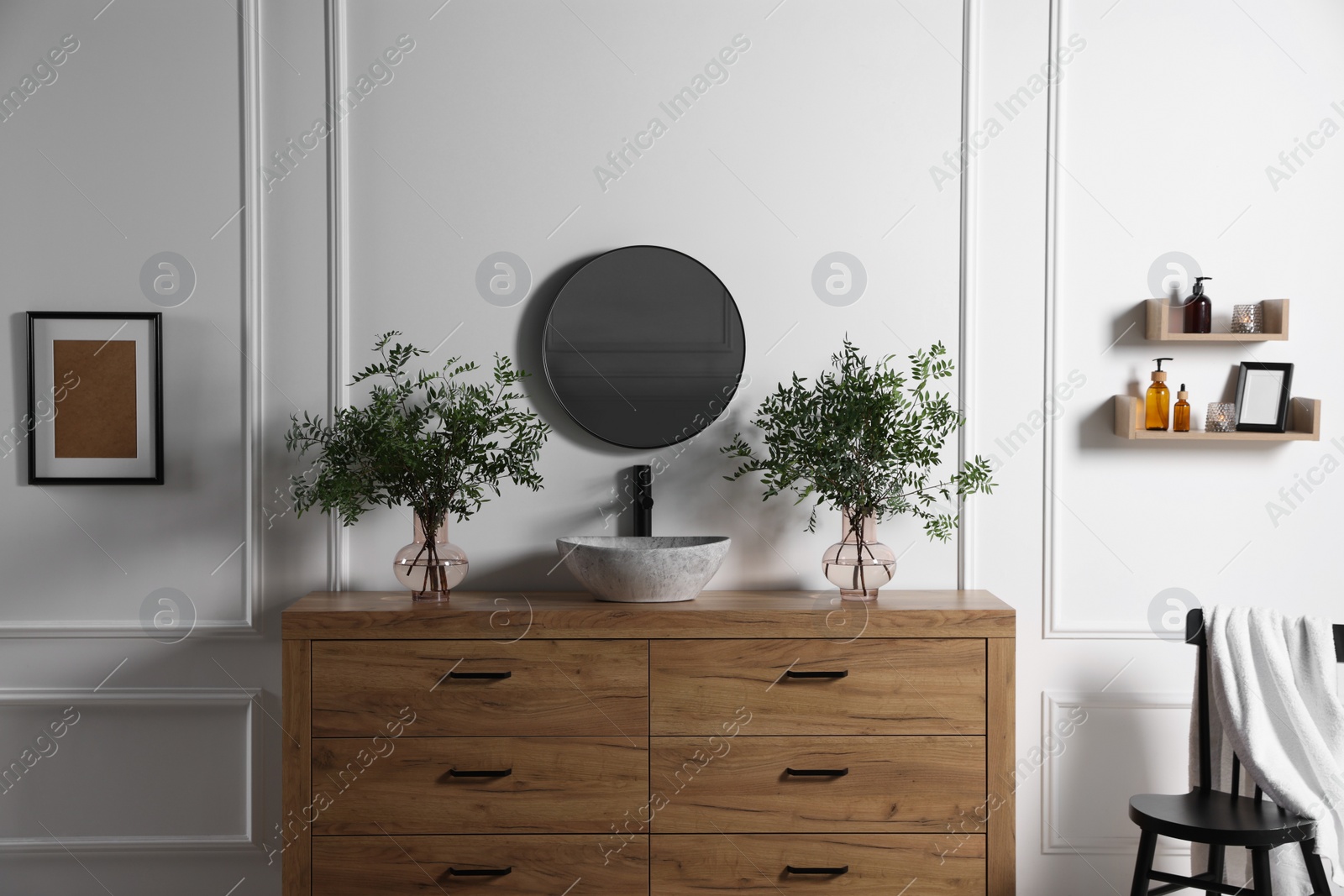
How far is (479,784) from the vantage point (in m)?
1.97

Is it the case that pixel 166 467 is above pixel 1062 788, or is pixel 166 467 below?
above

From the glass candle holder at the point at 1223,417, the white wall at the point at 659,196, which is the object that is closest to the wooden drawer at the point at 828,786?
the white wall at the point at 659,196

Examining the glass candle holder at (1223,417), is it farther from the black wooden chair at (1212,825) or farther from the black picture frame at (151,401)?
the black picture frame at (151,401)

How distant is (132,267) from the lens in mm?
2357

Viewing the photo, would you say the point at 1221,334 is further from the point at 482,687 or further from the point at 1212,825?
the point at 482,687

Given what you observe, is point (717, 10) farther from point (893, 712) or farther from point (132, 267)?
point (893, 712)

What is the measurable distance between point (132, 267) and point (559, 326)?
3.86 feet

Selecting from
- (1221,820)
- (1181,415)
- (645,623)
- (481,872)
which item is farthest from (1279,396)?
(481,872)

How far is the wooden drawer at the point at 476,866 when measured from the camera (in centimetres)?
196

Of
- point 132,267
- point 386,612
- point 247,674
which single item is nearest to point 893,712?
point 386,612

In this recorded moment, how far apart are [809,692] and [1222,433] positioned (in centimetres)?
135

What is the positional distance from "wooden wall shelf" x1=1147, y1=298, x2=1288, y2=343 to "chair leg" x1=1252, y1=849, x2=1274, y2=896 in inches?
49.4

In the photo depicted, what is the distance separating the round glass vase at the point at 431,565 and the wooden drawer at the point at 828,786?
64cm

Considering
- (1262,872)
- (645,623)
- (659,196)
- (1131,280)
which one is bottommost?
(1262,872)
